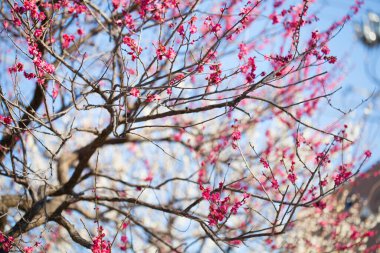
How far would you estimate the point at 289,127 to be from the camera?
9.40 metres

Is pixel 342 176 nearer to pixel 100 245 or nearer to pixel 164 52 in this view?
pixel 164 52

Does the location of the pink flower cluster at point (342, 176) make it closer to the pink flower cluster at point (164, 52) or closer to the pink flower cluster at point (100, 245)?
the pink flower cluster at point (164, 52)

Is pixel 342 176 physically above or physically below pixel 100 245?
above

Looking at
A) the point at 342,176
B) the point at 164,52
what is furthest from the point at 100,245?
the point at 342,176

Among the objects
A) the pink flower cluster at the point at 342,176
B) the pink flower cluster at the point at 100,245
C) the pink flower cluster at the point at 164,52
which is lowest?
the pink flower cluster at the point at 100,245

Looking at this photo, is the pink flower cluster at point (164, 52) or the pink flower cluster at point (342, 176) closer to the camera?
the pink flower cluster at point (164, 52)

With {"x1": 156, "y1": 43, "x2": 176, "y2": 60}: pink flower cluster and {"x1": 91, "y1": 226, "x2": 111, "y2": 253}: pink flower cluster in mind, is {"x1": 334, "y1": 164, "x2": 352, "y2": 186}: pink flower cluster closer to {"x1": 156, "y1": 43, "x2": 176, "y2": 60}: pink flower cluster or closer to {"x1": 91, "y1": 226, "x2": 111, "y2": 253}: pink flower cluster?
{"x1": 156, "y1": 43, "x2": 176, "y2": 60}: pink flower cluster

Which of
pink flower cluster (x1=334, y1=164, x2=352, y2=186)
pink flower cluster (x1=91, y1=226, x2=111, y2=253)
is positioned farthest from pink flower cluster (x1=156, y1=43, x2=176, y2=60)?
pink flower cluster (x1=334, y1=164, x2=352, y2=186)

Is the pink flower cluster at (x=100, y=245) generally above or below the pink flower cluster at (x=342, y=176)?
below

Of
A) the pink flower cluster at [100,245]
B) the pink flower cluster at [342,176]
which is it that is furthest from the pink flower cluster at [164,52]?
the pink flower cluster at [342,176]

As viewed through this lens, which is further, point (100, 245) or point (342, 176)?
point (342, 176)

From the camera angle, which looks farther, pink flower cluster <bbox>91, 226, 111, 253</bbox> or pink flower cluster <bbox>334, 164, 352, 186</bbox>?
pink flower cluster <bbox>334, 164, 352, 186</bbox>

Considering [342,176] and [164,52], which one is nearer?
[164,52]

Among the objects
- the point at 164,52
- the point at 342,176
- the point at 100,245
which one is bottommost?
the point at 100,245
